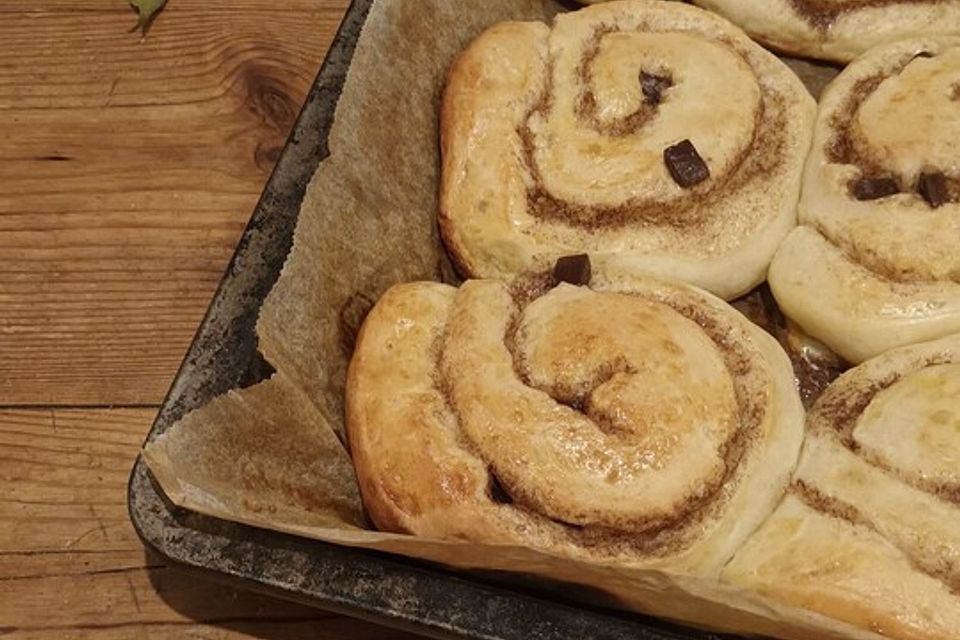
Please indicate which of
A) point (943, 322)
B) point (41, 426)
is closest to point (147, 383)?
point (41, 426)

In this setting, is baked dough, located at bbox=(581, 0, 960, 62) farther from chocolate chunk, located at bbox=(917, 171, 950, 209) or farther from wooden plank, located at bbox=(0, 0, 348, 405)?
wooden plank, located at bbox=(0, 0, 348, 405)

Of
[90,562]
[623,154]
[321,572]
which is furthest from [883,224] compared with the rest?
[90,562]

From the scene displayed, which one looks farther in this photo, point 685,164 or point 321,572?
point 685,164

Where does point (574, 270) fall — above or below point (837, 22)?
below

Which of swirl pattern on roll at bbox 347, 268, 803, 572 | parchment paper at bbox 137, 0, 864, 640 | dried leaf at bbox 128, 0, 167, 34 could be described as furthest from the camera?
dried leaf at bbox 128, 0, 167, 34

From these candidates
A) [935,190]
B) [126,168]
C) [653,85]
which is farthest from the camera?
[126,168]

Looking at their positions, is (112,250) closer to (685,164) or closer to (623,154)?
(623,154)

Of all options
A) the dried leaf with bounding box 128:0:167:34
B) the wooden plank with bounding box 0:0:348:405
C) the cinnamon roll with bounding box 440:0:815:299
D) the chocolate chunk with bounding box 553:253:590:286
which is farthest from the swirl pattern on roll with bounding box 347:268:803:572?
the dried leaf with bounding box 128:0:167:34
